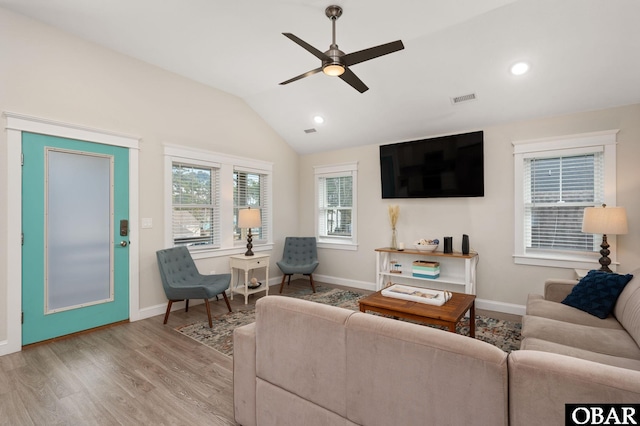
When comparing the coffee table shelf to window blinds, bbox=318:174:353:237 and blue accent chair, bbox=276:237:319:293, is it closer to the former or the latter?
window blinds, bbox=318:174:353:237

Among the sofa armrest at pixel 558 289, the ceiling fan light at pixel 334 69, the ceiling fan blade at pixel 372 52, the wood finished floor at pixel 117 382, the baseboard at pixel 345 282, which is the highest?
the ceiling fan blade at pixel 372 52

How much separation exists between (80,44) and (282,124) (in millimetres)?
2923

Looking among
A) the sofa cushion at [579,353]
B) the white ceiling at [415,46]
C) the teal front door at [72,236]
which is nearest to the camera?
the sofa cushion at [579,353]

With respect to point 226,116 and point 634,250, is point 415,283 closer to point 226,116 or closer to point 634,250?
point 634,250

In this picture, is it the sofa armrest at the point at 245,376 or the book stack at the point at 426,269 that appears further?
the book stack at the point at 426,269

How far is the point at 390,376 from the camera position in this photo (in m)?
1.33

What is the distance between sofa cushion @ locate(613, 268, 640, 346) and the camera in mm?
2104

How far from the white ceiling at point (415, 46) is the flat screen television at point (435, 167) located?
0.86 feet

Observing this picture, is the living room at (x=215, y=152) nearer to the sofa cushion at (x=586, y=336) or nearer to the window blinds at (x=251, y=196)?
the window blinds at (x=251, y=196)

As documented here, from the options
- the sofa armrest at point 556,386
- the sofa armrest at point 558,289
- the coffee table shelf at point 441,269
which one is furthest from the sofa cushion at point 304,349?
the coffee table shelf at point 441,269

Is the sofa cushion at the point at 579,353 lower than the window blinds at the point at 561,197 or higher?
lower

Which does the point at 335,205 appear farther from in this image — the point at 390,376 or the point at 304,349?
the point at 390,376

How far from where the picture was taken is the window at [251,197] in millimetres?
5348

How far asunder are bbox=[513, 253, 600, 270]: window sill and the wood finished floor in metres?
3.79
